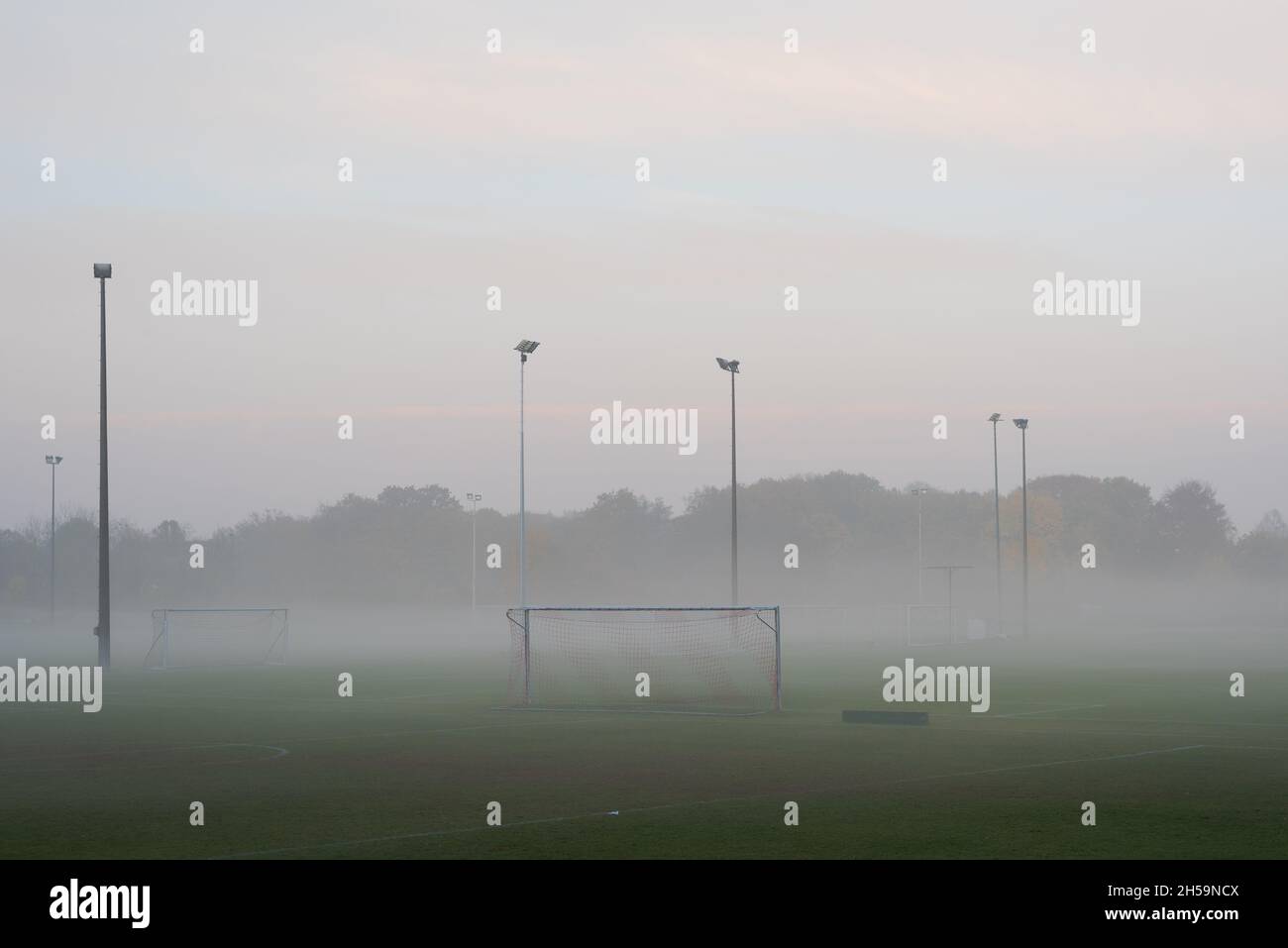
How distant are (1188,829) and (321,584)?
12383cm

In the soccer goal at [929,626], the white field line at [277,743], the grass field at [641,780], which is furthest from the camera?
the soccer goal at [929,626]

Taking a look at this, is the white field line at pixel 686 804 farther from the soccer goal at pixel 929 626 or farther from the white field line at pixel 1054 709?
the soccer goal at pixel 929 626

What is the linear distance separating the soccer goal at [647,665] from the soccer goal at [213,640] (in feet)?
34.3

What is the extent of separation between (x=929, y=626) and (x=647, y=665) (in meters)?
43.5

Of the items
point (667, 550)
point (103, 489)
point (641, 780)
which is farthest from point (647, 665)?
point (667, 550)

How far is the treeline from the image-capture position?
130 m

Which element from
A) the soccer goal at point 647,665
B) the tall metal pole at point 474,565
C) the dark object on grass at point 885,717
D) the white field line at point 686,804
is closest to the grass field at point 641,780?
the white field line at point 686,804

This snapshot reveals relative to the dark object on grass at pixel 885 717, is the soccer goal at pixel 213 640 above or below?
below

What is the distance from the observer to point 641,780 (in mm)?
18000

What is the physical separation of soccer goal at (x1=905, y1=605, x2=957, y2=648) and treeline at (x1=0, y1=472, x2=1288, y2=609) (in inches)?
1067

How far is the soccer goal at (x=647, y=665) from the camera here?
30.5 meters

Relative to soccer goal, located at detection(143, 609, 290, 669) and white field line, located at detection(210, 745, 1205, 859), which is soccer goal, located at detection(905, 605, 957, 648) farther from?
white field line, located at detection(210, 745, 1205, 859)
